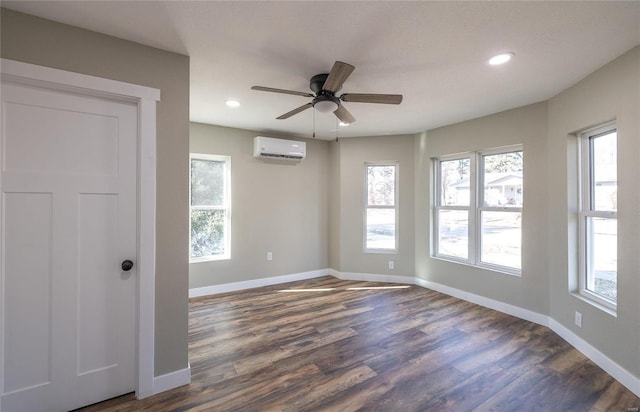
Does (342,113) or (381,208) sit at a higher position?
(342,113)

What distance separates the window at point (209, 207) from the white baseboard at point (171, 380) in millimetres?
2144

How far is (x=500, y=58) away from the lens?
7.07 feet

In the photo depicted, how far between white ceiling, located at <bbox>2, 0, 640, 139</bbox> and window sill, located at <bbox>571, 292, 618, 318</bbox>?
77.5 inches

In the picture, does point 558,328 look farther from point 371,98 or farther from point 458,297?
point 371,98

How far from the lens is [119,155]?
1.95 m

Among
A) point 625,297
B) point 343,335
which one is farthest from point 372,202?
point 625,297

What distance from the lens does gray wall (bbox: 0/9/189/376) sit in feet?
6.09

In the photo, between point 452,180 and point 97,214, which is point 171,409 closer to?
point 97,214

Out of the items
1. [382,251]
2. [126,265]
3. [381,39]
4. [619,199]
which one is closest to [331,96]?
[381,39]

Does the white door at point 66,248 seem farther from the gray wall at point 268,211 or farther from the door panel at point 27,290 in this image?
the gray wall at point 268,211

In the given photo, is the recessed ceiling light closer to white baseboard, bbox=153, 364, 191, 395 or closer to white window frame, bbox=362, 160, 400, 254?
white window frame, bbox=362, 160, 400, 254

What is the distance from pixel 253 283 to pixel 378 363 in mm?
2606

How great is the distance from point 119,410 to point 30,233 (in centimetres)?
124

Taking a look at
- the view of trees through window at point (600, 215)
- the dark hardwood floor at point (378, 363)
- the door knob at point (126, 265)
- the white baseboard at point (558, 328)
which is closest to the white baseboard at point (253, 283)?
the dark hardwood floor at point (378, 363)
